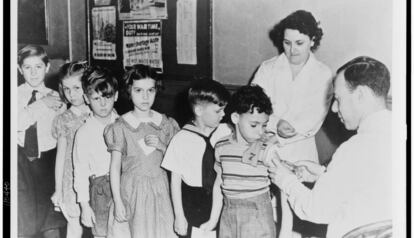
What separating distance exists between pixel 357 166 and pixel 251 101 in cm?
43

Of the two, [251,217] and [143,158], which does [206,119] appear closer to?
[143,158]

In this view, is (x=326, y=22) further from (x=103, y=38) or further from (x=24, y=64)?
(x=24, y=64)

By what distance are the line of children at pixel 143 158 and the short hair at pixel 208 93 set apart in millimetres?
161

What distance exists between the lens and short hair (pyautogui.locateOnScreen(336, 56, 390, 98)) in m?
1.87

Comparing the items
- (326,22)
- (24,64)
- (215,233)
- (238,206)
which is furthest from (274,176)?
(24,64)

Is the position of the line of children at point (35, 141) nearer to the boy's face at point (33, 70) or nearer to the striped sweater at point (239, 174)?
the boy's face at point (33, 70)

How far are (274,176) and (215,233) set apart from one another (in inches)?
12.7

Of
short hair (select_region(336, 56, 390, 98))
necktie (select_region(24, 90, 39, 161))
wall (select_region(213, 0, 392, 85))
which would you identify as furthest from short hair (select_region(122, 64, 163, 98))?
short hair (select_region(336, 56, 390, 98))

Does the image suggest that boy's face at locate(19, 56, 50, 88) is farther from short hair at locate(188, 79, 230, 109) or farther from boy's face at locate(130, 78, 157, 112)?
short hair at locate(188, 79, 230, 109)

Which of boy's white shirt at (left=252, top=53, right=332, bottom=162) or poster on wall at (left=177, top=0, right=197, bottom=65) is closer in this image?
boy's white shirt at (left=252, top=53, right=332, bottom=162)

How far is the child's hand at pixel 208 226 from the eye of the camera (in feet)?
7.08

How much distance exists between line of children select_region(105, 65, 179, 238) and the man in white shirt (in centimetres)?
53

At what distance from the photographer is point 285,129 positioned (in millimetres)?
2078

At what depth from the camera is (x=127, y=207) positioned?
7.52ft
